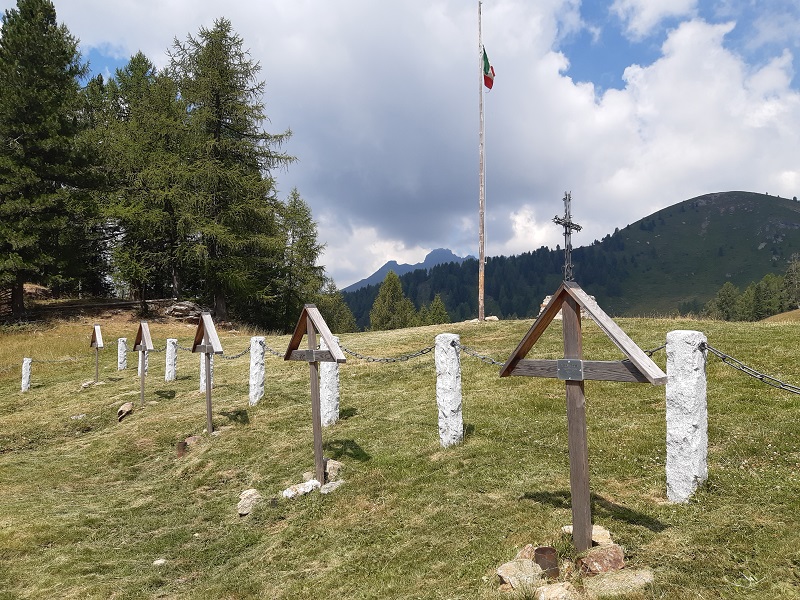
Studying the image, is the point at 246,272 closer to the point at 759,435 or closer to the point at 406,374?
the point at 406,374

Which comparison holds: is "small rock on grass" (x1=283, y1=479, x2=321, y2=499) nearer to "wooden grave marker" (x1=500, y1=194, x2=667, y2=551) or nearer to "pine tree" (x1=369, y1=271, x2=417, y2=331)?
"wooden grave marker" (x1=500, y1=194, x2=667, y2=551)

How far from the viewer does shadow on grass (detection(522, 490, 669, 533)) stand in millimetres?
4998

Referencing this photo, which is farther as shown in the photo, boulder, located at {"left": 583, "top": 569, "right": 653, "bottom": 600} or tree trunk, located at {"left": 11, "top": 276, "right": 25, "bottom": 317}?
tree trunk, located at {"left": 11, "top": 276, "right": 25, "bottom": 317}

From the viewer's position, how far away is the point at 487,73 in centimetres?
2162

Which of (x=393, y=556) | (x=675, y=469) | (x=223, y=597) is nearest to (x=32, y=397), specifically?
(x=223, y=597)

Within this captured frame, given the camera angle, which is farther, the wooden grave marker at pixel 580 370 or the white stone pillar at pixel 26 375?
the white stone pillar at pixel 26 375

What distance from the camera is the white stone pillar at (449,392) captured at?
817 cm

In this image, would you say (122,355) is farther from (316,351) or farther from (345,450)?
(316,351)

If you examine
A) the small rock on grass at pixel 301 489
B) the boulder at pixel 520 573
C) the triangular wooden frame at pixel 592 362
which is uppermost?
the triangular wooden frame at pixel 592 362

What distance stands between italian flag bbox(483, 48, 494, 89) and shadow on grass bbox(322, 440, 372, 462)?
60.0ft

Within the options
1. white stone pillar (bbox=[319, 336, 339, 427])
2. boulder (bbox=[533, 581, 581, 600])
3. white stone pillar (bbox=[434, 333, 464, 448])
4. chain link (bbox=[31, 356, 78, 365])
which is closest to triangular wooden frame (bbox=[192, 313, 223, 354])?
white stone pillar (bbox=[319, 336, 339, 427])

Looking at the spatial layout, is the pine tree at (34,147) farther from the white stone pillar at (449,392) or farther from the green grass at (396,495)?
the white stone pillar at (449,392)

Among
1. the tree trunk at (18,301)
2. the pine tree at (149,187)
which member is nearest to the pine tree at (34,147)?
the tree trunk at (18,301)

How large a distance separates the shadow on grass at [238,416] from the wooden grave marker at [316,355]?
364 cm
